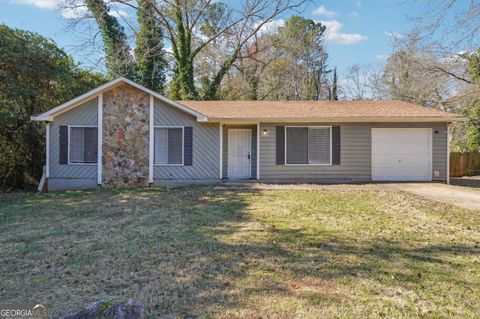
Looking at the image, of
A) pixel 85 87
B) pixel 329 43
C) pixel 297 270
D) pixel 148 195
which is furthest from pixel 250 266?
pixel 329 43

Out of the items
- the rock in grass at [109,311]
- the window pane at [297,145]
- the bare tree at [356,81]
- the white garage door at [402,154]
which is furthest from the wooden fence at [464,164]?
the rock in grass at [109,311]

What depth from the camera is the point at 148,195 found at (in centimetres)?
979

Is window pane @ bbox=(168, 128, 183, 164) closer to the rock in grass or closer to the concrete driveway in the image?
the concrete driveway

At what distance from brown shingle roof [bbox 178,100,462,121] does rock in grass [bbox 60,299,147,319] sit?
9.27 metres

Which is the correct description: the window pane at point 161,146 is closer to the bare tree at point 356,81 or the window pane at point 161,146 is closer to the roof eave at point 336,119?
the roof eave at point 336,119

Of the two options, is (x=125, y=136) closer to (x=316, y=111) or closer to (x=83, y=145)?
(x=83, y=145)

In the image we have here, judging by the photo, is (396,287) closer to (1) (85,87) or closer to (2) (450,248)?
(2) (450,248)

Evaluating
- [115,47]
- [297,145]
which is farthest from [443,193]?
[115,47]

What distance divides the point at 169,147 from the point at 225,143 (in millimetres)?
2125

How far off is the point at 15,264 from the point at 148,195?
214 inches

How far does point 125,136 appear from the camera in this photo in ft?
37.5

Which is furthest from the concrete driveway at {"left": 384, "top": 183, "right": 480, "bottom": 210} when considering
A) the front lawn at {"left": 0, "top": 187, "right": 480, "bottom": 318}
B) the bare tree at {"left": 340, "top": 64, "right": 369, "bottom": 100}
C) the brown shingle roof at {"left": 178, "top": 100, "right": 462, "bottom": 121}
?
the bare tree at {"left": 340, "top": 64, "right": 369, "bottom": 100}

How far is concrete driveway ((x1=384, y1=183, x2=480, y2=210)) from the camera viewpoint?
8477 mm

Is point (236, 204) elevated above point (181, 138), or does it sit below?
below
